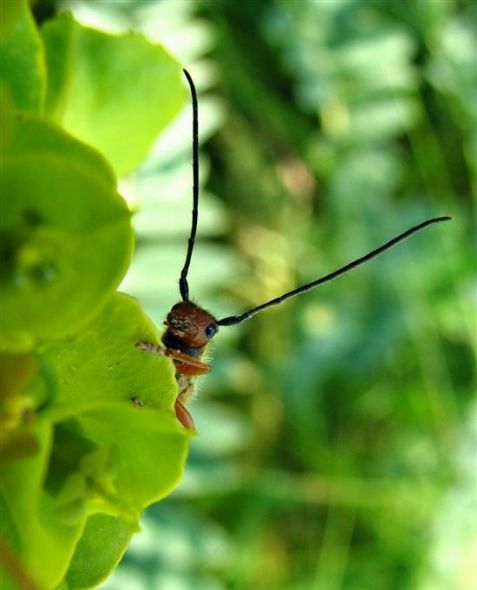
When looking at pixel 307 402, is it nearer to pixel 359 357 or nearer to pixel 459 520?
pixel 359 357

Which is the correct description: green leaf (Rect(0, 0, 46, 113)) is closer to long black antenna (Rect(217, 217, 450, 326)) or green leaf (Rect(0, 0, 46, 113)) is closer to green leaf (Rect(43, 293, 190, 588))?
green leaf (Rect(43, 293, 190, 588))

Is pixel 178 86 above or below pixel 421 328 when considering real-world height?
above

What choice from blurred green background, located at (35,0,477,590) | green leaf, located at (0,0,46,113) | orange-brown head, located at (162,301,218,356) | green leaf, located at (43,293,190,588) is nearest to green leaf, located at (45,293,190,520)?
green leaf, located at (43,293,190,588)

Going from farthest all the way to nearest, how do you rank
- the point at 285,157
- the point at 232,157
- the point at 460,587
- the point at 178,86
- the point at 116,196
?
the point at 285,157
the point at 232,157
the point at 460,587
the point at 178,86
the point at 116,196

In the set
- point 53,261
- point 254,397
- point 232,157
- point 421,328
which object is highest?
point 53,261

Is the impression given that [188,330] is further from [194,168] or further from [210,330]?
[194,168]

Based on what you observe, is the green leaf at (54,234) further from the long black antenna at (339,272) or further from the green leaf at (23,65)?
the long black antenna at (339,272)

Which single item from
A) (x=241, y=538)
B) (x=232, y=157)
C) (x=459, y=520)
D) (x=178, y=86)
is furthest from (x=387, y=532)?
(x=178, y=86)

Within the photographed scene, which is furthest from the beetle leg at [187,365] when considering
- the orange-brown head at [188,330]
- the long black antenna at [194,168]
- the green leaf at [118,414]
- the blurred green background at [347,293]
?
the blurred green background at [347,293]
